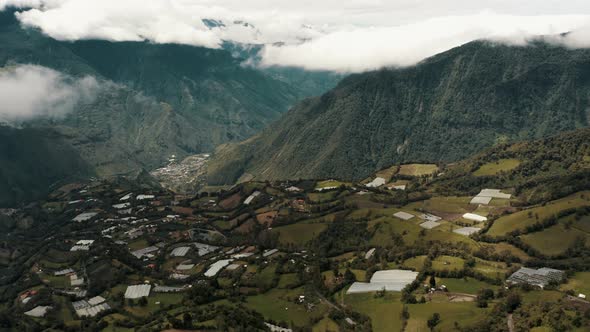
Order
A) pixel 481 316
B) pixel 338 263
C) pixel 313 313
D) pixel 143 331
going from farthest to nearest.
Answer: pixel 338 263 < pixel 313 313 < pixel 143 331 < pixel 481 316

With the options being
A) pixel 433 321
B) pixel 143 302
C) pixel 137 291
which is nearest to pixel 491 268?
pixel 433 321

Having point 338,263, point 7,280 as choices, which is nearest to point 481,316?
point 338,263

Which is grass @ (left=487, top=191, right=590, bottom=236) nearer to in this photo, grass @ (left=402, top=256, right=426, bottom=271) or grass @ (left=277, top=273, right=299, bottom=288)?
grass @ (left=402, top=256, right=426, bottom=271)

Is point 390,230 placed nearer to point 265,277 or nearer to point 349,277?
point 349,277

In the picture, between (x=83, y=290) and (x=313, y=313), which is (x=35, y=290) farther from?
(x=313, y=313)

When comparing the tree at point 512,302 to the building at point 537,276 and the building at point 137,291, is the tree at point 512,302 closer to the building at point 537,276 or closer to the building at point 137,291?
the building at point 537,276

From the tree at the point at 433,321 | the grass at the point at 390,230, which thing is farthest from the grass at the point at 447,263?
the tree at the point at 433,321
